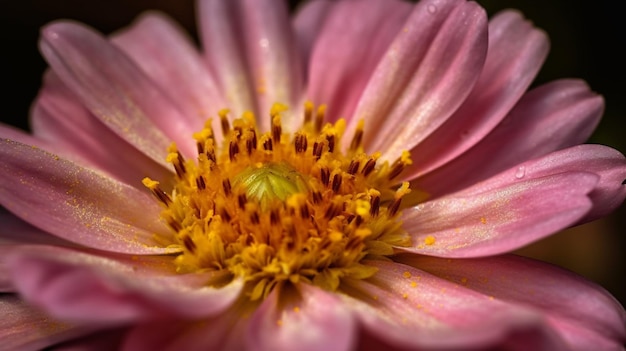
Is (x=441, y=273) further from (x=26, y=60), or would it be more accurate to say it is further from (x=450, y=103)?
(x=26, y=60)

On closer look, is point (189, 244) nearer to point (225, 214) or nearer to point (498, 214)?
point (225, 214)

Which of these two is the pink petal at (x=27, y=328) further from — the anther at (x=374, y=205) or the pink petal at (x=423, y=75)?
the pink petal at (x=423, y=75)

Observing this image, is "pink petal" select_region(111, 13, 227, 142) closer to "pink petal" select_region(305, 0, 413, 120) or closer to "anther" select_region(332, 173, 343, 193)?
"pink petal" select_region(305, 0, 413, 120)

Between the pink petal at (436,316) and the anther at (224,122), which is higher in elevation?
the anther at (224,122)

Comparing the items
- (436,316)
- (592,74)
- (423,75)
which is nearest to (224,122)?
(423,75)

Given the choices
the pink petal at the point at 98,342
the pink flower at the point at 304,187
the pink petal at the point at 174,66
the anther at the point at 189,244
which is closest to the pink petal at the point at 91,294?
the pink flower at the point at 304,187

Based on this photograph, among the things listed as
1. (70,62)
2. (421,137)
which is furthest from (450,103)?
(70,62)
